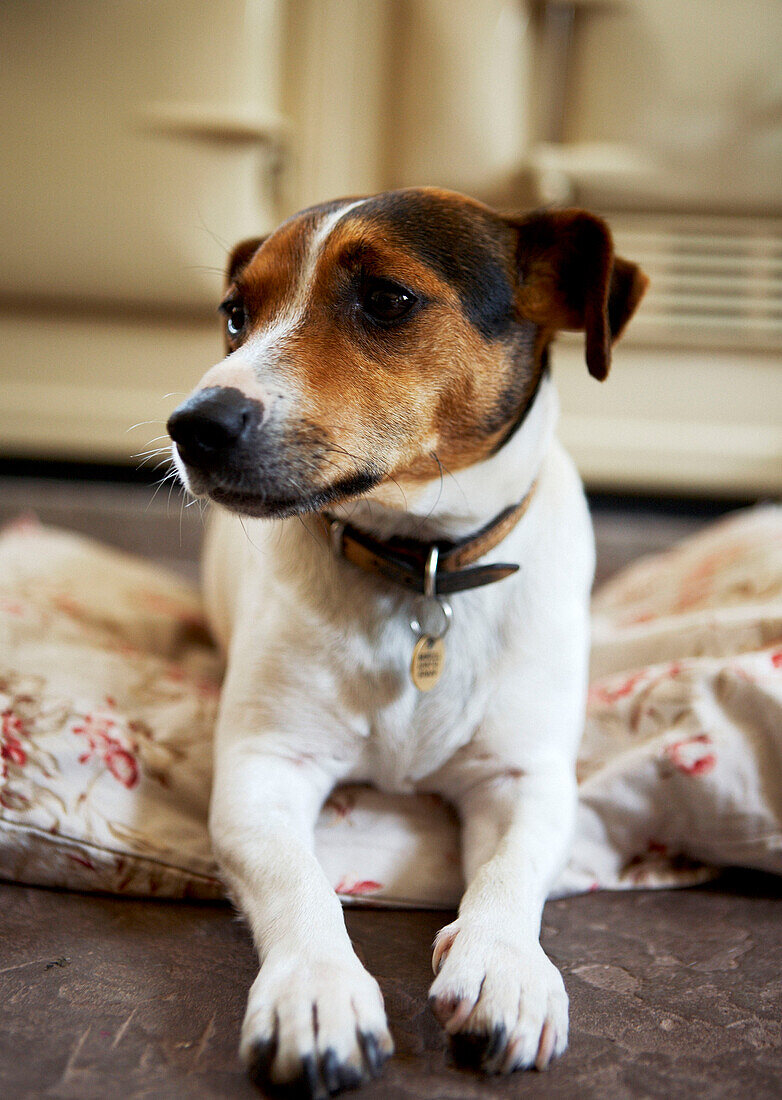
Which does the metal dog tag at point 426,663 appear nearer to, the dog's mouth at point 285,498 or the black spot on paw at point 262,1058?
the dog's mouth at point 285,498

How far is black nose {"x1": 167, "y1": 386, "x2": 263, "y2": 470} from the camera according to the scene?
2.91 ft

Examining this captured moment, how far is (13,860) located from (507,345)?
88 cm

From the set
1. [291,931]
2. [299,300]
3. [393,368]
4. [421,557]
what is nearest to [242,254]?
[299,300]

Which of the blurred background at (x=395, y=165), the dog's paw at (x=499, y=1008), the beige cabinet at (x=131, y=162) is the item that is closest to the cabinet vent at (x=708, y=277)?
the blurred background at (x=395, y=165)

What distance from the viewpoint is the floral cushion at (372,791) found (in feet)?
3.51

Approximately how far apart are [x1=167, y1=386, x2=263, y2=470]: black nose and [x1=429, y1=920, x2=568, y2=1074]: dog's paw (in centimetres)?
55

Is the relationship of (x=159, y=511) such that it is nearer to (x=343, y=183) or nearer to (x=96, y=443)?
(x=96, y=443)

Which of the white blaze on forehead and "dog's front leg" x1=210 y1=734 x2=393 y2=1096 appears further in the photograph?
the white blaze on forehead

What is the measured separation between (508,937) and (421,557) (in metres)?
0.46

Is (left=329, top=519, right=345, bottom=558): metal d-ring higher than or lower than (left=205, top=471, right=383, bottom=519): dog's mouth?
lower

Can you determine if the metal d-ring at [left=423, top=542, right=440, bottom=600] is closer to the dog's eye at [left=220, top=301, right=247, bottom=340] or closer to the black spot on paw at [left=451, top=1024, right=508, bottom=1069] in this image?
the dog's eye at [left=220, top=301, right=247, bottom=340]

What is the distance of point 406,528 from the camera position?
111 cm

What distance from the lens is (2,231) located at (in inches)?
98.0

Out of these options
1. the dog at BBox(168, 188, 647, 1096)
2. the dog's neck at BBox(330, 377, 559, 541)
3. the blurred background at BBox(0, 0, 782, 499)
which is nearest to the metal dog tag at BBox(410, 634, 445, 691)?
the dog at BBox(168, 188, 647, 1096)
